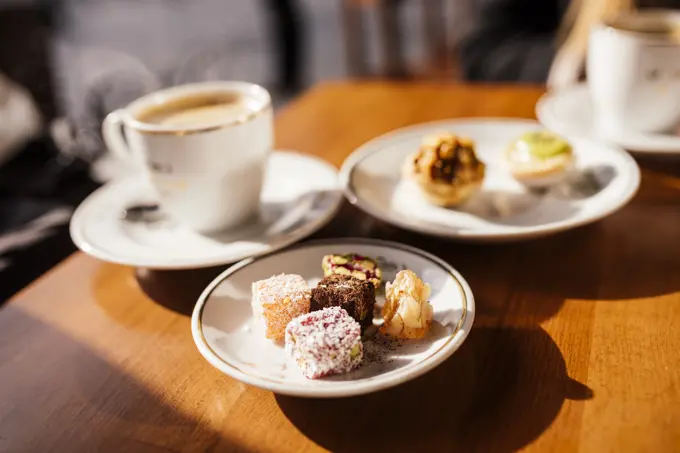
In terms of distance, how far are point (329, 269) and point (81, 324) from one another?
266mm

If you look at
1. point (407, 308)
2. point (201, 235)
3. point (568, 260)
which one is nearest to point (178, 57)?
point (201, 235)

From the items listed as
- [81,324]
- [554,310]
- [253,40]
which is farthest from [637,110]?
[253,40]

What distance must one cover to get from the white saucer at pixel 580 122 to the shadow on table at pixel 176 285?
55 centimetres

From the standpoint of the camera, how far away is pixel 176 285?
737 millimetres

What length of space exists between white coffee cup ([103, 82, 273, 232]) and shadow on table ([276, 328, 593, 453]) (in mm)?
303

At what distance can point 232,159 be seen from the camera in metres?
0.76

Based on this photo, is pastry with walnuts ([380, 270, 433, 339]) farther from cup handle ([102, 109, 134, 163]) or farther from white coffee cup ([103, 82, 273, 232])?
cup handle ([102, 109, 134, 163])

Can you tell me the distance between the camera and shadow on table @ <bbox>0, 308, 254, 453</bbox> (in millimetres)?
517

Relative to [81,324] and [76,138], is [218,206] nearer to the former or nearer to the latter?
[81,324]

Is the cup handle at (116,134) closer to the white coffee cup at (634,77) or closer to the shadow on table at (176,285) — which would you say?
the shadow on table at (176,285)

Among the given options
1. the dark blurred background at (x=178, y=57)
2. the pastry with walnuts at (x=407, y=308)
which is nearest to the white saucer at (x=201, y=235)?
the pastry with walnuts at (x=407, y=308)

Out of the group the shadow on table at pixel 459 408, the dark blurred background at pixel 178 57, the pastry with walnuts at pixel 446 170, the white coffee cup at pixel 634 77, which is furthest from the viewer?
the dark blurred background at pixel 178 57

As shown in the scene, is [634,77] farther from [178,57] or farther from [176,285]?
[178,57]

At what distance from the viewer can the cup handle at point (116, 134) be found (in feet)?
2.76
